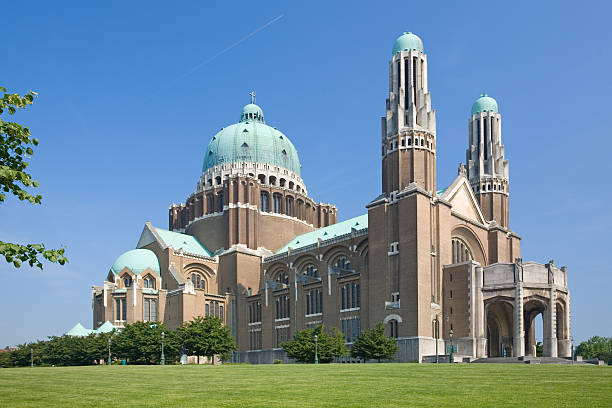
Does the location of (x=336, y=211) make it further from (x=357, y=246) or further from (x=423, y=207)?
(x=423, y=207)

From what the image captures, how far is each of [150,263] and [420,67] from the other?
4231 cm

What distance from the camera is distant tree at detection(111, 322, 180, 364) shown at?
6581 cm

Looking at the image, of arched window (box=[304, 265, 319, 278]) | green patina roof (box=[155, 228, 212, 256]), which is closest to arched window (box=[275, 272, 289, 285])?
arched window (box=[304, 265, 319, 278])

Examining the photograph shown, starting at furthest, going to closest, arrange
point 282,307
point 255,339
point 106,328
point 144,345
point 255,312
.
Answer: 1. point 255,312
2. point 255,339
3. point 282,307
4. point 106,328
5. point 144,345

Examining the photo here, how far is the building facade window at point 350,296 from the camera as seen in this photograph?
229ft

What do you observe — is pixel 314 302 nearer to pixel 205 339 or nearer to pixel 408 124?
pixel 205 339

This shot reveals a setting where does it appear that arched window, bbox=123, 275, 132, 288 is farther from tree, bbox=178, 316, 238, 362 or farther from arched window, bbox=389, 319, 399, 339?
arched window, bbox=389, 319, 399, 339

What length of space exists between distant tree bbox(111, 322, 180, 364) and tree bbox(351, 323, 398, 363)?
61.8 feet

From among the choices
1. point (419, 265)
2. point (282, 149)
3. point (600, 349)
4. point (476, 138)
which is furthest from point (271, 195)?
point (600, 349)

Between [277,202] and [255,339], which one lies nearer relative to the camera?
[255,339]

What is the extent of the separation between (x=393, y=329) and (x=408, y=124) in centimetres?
2108

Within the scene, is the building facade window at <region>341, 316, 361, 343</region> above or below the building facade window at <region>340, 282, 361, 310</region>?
below

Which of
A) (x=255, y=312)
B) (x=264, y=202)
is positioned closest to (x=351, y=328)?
(x=255, y=312)

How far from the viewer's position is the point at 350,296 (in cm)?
7081
